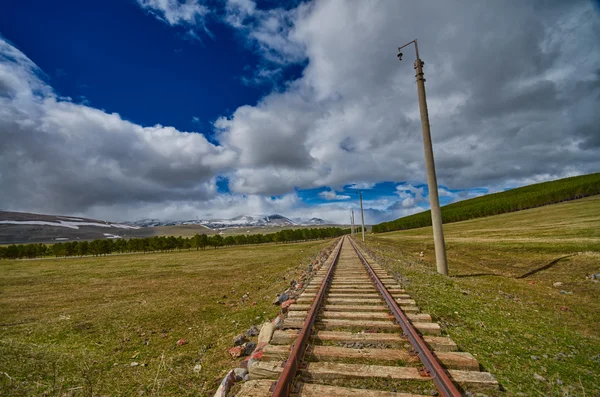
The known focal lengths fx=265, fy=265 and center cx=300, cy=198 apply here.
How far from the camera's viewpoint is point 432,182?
13539 mm

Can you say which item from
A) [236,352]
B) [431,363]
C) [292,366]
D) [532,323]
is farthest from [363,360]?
[532,323]

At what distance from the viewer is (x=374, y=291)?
914cm

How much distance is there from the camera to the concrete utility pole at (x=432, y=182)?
43.3 feet

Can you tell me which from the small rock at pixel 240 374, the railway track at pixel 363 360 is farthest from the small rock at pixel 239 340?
the small rock at pixel 240 374

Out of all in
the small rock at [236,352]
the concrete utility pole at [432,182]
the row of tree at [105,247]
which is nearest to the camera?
the small rock at [236,352]

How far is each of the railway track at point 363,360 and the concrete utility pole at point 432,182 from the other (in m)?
7.61

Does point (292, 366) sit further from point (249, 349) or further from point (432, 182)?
point (432, 182)

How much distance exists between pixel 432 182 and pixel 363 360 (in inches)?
445

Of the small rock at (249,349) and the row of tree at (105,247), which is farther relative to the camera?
the row of tree at (105,247)

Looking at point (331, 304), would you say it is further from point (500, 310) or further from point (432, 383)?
point (500, 310)

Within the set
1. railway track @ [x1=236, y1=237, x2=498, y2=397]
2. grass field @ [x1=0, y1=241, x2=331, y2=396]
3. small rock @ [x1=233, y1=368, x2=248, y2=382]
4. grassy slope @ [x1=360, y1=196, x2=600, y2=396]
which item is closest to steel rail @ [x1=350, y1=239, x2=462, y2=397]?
railway track @ [x1=236, y1=237, x2=498, y2=397]

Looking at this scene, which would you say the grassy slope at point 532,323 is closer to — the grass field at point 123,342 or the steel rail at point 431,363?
the steel rail at point 431,363

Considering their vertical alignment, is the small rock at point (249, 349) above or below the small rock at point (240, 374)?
below

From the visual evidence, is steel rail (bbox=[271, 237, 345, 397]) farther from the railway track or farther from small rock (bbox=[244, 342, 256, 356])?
small rock (bbox=[244, 342, 256, 356])
